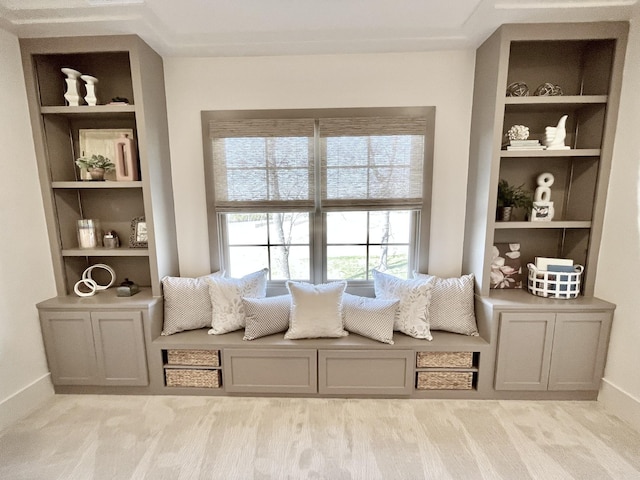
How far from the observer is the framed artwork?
2.45 metres

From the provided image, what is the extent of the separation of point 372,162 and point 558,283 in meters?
1.68

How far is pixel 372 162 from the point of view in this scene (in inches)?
97.8

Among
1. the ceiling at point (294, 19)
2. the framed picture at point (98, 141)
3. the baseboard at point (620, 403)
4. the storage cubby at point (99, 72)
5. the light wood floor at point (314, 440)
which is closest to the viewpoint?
the light wood floor at point (314, 440)

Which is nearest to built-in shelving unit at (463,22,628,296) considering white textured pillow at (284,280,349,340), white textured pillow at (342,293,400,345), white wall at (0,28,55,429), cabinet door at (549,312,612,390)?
cabinet door at (549,312,612,390)

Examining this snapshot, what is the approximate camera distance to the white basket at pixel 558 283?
7.13 ft

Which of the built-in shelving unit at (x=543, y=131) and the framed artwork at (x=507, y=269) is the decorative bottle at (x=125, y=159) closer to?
the built-in shelving unit at (x=543, y=131)

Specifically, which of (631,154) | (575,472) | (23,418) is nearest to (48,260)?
(23,418)

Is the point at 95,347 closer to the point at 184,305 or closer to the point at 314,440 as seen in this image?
the point at 184,305

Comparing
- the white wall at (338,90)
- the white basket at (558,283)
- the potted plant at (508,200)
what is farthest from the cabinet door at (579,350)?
the white wall at (338,90)

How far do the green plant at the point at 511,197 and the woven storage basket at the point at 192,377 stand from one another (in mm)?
2582

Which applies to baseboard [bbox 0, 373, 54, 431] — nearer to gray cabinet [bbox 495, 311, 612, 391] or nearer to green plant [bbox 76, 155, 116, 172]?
green plant [bbox 76, 155, 116, 172]

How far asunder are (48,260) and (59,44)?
5.19 ft

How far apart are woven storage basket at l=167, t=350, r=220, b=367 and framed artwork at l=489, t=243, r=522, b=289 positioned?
229 centimetres

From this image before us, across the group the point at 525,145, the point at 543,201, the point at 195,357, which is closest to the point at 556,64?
the point at 525,145
